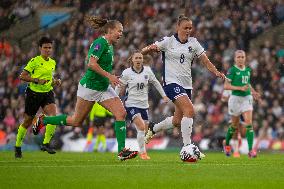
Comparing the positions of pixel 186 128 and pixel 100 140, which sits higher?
pixel 186 128

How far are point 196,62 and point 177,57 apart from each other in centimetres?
1432

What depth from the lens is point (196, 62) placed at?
28797 millimetres

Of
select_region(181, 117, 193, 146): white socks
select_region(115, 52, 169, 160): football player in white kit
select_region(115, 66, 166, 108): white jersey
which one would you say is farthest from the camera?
select_region(115, 66, 166, 108): white jersey

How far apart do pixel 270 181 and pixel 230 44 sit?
1877cm

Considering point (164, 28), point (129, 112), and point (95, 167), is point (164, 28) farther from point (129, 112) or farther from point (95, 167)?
point (95, 167)

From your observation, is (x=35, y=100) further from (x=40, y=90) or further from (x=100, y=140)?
(x=100, y=140)

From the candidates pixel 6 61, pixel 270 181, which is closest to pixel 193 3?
pixel 6 61

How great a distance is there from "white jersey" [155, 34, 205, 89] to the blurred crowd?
1134 centimetres

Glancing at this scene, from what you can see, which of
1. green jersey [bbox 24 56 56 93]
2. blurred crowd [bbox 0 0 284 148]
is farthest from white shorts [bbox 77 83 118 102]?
blurred crowd [bbox 0 0 284 148]

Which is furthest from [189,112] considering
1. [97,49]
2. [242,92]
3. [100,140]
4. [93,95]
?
[100,140]

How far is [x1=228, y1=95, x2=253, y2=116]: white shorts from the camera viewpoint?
19938 mm

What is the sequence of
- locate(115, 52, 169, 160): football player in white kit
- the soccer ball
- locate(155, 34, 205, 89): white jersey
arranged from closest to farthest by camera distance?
the soccer ball → locate(155, 34, 205, 89): white jersey → locate(115, 52, 169, 160): football player in white kit

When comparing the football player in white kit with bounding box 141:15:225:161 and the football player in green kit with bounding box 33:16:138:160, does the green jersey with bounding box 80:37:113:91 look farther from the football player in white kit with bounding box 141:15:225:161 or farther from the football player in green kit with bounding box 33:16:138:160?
the football player in white kit with bounding box 141:15:225:161

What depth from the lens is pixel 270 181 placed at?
998 cm
